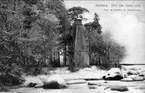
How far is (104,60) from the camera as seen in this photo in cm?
3278

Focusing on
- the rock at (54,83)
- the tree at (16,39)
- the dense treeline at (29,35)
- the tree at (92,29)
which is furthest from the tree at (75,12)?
the rock at (54,83)

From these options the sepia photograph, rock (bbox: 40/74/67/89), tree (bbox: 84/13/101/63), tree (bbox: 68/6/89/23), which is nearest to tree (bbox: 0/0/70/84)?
the sepia photograph

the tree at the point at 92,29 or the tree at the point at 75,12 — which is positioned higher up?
the tree at the point at 75,12

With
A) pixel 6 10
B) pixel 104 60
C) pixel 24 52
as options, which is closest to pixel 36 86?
pixel 24 52

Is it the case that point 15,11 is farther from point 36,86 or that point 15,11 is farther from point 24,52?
point 36,86

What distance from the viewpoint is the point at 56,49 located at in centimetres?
2189

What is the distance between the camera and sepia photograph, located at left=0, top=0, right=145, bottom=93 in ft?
40.0

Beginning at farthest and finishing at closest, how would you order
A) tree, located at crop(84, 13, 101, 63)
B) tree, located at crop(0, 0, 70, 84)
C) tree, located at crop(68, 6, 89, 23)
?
tree, located at crop(84, 13, 101, 63) < tree, located at crop(68, 6, 89, 23) < tree, located at crop(0, 0, 70, 84)

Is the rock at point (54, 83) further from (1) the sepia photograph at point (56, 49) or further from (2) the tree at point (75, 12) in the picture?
(2) the tree at point (75, 12)

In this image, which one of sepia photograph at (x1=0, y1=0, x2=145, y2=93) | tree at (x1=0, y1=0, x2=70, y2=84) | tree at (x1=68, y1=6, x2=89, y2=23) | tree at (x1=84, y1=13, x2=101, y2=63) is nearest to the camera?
tree at (x1=0, y1=0, x2=70, y2=84)

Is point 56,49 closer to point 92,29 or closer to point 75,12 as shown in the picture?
point 75,12

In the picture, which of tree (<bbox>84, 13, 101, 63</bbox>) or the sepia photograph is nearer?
the sepia photograph

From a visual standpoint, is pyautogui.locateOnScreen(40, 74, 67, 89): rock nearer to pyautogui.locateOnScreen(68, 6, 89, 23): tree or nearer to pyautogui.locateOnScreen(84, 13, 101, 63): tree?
pyautogui.locateOnScreen(68, 6, 89, 23): tree

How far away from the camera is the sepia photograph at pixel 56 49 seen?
12180 mm
